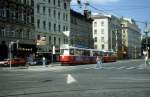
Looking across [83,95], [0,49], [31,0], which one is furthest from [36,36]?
[83,95]

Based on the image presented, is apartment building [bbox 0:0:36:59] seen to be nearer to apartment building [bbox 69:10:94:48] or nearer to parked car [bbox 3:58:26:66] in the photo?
parked car [bbox 3:58:26:66]

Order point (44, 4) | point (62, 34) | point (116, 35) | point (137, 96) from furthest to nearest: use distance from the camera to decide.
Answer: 1. point (116, 35)
2. point (62, 34)
3. point (44, 4)
4. point (137, 96)

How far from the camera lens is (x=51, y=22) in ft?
298

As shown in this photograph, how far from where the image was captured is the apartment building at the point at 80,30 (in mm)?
103250

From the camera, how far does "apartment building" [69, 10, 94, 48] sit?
339 feet

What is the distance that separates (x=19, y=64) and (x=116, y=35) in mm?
92508

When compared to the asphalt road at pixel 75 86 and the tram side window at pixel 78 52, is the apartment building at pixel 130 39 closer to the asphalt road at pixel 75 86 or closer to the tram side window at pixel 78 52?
the tram side window at pixel 78 52

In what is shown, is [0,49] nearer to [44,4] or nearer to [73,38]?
[44,4]

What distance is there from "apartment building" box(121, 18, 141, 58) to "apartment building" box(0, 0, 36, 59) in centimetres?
8213

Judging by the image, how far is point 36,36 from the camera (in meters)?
84.0

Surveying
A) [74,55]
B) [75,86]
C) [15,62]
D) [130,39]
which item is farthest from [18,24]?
[130,39]

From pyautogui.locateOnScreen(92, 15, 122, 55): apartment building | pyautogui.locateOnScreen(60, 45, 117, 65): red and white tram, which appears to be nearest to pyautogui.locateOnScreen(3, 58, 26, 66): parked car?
pyautogui.locateOnScreen(60, 45, 117, 65): red and white tram

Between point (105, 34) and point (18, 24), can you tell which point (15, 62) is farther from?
point (105, 34)

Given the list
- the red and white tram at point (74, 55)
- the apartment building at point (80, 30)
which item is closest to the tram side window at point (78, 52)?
the red and white tram at point (74, 55)
